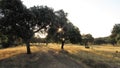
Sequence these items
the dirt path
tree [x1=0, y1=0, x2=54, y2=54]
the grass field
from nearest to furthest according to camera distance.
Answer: the dirt path < the grass field < tree [x1=0, y1=0, x2=54, y2=54]

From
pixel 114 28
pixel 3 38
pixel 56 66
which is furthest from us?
pixel 114 28

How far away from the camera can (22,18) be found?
3903cm

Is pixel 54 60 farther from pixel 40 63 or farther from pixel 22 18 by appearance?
pixel 22 18

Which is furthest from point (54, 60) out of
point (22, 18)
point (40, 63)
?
point (22, 18)

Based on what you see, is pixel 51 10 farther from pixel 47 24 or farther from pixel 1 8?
pixel 1 8

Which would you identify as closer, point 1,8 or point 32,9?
point 1,8

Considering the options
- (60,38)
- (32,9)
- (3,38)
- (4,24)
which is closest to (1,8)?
(4,24)

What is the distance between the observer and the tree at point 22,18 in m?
37.9

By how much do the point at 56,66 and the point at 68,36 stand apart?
4107 cm

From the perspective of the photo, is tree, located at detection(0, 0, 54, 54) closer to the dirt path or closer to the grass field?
the grass field

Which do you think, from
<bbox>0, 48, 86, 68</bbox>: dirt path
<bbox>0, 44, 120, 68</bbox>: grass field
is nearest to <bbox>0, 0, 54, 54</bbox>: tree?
<bbox>0, 44, 120, 68</bbox>: grass field

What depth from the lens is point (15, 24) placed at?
128 feet

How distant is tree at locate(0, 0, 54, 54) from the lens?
124ft

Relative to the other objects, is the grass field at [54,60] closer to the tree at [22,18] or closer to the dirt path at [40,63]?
the dirt path at [40,63]
